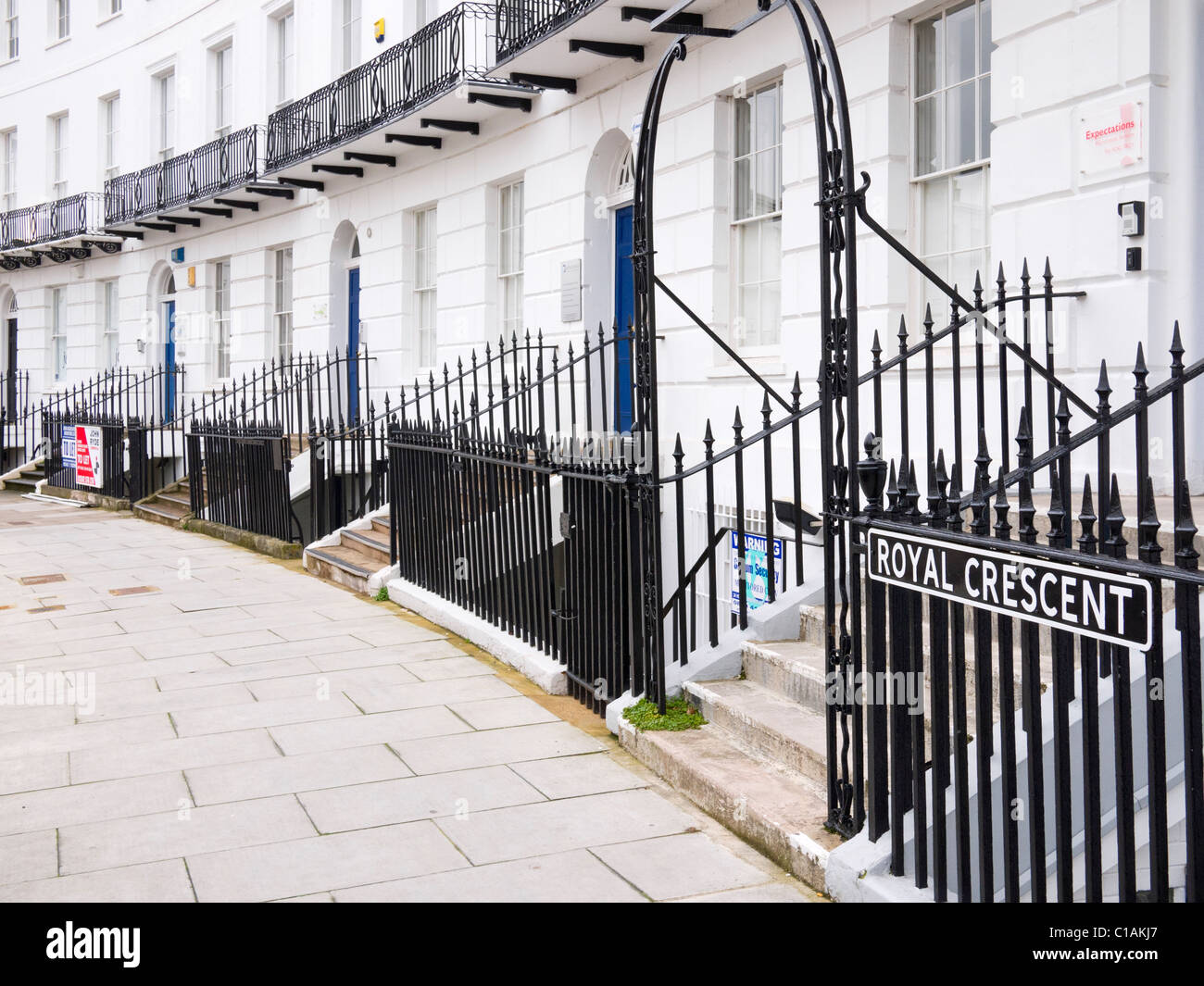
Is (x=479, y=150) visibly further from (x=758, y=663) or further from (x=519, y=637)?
(x=758, y=663)

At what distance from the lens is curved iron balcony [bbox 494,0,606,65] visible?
10422 mm

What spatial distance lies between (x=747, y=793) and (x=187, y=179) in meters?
17.6

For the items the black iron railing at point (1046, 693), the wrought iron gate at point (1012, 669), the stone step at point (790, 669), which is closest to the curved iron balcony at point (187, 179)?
the stone step at point (790, 669)

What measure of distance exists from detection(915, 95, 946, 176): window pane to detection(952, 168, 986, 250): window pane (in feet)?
0.85

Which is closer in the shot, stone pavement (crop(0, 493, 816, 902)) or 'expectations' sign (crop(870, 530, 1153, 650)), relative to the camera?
'expectations' sign (crop(870, 530, 1153, 650))

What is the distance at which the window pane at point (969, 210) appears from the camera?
7.52 meters

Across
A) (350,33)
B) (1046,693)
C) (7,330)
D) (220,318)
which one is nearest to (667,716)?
(1046,693)

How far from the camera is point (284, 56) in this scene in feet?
57.7

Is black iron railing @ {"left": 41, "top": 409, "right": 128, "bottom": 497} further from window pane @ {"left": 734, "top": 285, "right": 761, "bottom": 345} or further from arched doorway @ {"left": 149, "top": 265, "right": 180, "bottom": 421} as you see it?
window pane @ {"left": 734, "top": 285, "right": 761, "bottom": 345}

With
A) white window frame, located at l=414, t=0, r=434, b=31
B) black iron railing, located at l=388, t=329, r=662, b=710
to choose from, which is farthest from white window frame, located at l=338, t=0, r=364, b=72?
black iron railing, located at l=388, t=329, r=662, b=710

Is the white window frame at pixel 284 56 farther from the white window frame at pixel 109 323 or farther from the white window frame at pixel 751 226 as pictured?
the white window frame at pixel 751 226

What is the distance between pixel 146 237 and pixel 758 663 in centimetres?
1941

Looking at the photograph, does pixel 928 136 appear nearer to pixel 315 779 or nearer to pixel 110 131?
pixel 315 779

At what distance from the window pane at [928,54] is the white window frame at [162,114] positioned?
16449 millimetres
